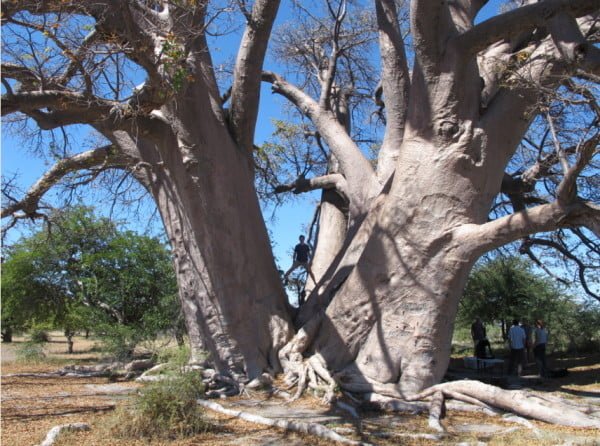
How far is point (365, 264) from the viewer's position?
7992 mm

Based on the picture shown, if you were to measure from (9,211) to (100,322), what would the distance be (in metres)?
4.62

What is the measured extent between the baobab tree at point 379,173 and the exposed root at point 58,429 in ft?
9.61

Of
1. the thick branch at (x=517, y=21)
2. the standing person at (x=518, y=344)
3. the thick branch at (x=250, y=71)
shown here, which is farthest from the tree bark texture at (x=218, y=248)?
the standing person at (x=518, y=344)

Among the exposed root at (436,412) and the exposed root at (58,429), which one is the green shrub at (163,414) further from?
the exposed root at (436,412)

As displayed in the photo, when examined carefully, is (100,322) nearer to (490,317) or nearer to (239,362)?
(239,362)

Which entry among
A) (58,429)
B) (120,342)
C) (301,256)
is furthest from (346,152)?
(58,429)

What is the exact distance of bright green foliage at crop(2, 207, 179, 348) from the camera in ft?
44.6

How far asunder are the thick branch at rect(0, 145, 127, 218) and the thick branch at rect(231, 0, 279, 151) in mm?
1927

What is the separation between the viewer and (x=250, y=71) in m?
8.56

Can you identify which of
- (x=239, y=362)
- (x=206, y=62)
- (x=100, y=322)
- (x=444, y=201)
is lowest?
(x=239, y=362)

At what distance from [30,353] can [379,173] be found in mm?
10441

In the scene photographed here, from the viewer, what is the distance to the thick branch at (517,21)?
5574 mm

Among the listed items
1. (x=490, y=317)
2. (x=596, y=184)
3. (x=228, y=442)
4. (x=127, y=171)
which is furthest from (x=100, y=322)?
(x=490, y=317)

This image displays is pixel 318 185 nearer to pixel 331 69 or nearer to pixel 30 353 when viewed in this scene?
pixel 331 69
